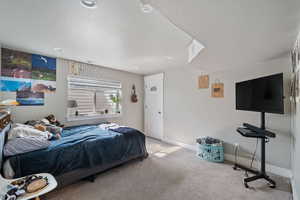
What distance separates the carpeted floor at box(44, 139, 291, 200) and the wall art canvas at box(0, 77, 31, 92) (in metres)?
2.15

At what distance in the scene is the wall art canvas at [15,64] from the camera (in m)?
2.55

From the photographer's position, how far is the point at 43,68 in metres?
2.96

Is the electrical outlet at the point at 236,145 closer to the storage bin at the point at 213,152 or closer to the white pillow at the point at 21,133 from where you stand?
the storage bin at the point at 213,152

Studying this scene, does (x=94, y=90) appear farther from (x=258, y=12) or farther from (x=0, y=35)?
(x=258, y=12)

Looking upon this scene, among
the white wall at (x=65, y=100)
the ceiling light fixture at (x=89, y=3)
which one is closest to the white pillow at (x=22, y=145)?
Result: the white wall at (x=65, y=100)

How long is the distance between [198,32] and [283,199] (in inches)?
96.7

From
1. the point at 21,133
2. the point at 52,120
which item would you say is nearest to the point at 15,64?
the point at 52,120

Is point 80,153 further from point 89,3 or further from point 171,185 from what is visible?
point 89,3

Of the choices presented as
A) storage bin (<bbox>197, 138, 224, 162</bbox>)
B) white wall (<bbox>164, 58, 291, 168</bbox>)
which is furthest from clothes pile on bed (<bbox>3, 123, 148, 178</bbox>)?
white wall (<bbox>164, 58, 291, 168</bbox>)

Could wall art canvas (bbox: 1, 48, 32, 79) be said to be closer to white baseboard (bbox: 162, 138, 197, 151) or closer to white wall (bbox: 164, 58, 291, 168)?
white wall (bbox: 164, 58, 291, 168)

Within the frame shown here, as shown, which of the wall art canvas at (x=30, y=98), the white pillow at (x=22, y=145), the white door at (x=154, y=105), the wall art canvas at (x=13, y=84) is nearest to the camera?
the white pillow at (x=22, y=145)

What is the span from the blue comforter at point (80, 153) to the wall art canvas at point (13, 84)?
1312 mm

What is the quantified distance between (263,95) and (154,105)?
10.1 ft

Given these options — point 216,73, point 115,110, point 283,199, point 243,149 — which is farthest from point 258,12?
point 115,110
